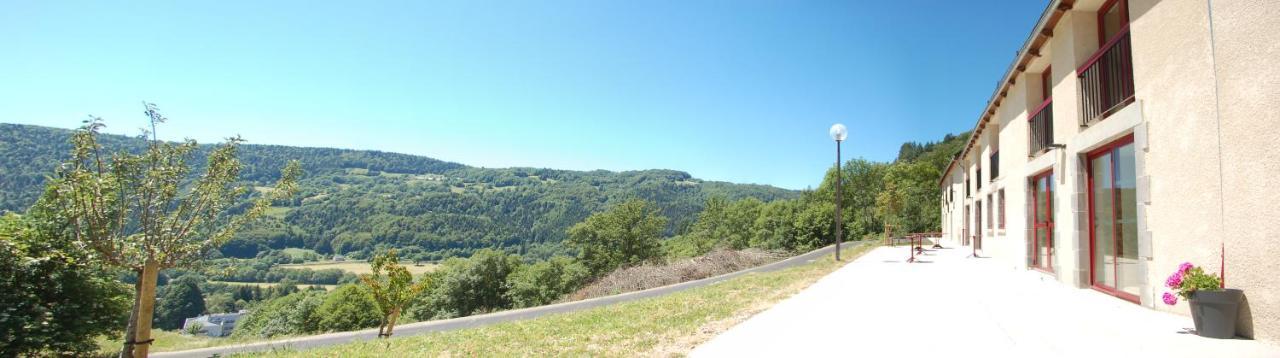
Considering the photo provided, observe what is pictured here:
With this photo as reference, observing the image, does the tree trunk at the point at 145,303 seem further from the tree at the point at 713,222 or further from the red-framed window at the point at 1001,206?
the tree at the point at 713,222

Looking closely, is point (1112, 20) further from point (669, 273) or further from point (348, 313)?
point (348, 313)

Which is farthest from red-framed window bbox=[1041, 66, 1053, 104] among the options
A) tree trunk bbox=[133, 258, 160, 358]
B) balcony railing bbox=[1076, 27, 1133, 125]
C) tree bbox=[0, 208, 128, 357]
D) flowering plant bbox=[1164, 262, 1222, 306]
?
tree bbox=[0, 208, 128, 357]

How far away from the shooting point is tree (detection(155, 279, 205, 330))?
51750 millimetres

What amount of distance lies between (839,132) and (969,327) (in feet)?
41.4

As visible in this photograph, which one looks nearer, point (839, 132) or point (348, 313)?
point (839, 132)

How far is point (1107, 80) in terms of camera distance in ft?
27.0

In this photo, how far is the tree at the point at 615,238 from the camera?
47531 millimetres

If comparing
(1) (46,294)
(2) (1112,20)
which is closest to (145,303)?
(1) (46,294)

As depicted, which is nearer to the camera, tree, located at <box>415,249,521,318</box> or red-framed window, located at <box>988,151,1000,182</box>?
red-framed window, located at <box>988,151,1000,182</box>

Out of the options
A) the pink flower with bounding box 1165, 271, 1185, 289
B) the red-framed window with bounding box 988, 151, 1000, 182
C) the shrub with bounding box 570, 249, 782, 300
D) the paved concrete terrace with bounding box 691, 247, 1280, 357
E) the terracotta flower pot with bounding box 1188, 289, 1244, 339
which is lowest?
the shrub with bounding box 570, 249, 782, 300

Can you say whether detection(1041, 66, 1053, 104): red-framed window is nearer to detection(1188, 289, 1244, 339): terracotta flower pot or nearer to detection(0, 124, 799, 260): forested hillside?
detection(1188, 289, 1244, 339): terracotta flower pot

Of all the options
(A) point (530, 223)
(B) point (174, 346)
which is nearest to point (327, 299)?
(B) point (174, 346)

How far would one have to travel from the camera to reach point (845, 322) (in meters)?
7.00

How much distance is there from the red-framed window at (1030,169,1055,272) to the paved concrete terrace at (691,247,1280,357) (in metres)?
2.60
